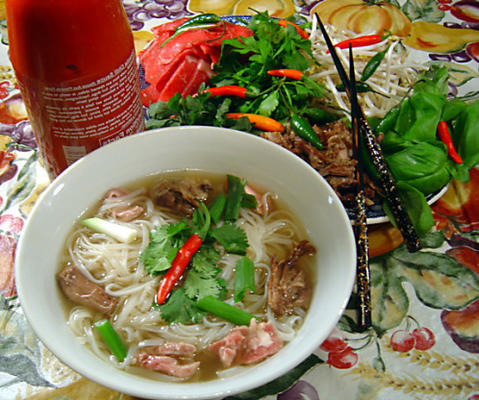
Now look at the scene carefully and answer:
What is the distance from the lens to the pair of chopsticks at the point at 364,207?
1581 millimetres

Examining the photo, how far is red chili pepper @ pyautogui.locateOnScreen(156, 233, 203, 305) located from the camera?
58.7 inches

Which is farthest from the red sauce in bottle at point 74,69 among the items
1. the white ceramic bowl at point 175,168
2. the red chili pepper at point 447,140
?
the red chili pepper at point 447,140

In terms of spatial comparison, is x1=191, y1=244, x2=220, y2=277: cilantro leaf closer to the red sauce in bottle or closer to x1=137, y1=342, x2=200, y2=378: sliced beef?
x1=137, y1=342, x2=200, y2=378: sliced beef

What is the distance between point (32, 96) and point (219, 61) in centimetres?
108

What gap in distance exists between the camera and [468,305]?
1.72 meters

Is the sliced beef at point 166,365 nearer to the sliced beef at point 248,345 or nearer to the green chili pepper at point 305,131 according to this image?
the sliced beef at point 248,345

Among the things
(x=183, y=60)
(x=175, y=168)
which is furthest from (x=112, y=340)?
(x=183, y=60)

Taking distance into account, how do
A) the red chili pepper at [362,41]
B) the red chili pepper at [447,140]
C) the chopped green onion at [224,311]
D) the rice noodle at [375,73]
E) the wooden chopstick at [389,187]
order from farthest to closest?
the red chili pepper at [362,41]
the rice noodle at [375,73]
the red chili pepper at [447,140]
the wooden chopstick at [389,187]
the chopped green onion at [224,311]

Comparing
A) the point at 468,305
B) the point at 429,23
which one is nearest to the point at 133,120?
the point at 468,305

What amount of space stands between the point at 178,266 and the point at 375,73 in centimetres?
182

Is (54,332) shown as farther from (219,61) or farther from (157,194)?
(219,61)

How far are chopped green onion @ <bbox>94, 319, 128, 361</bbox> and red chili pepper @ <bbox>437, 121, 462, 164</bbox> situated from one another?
1595 millimetres

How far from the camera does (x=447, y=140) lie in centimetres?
207

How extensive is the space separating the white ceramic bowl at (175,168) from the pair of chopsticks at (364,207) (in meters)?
0.19
